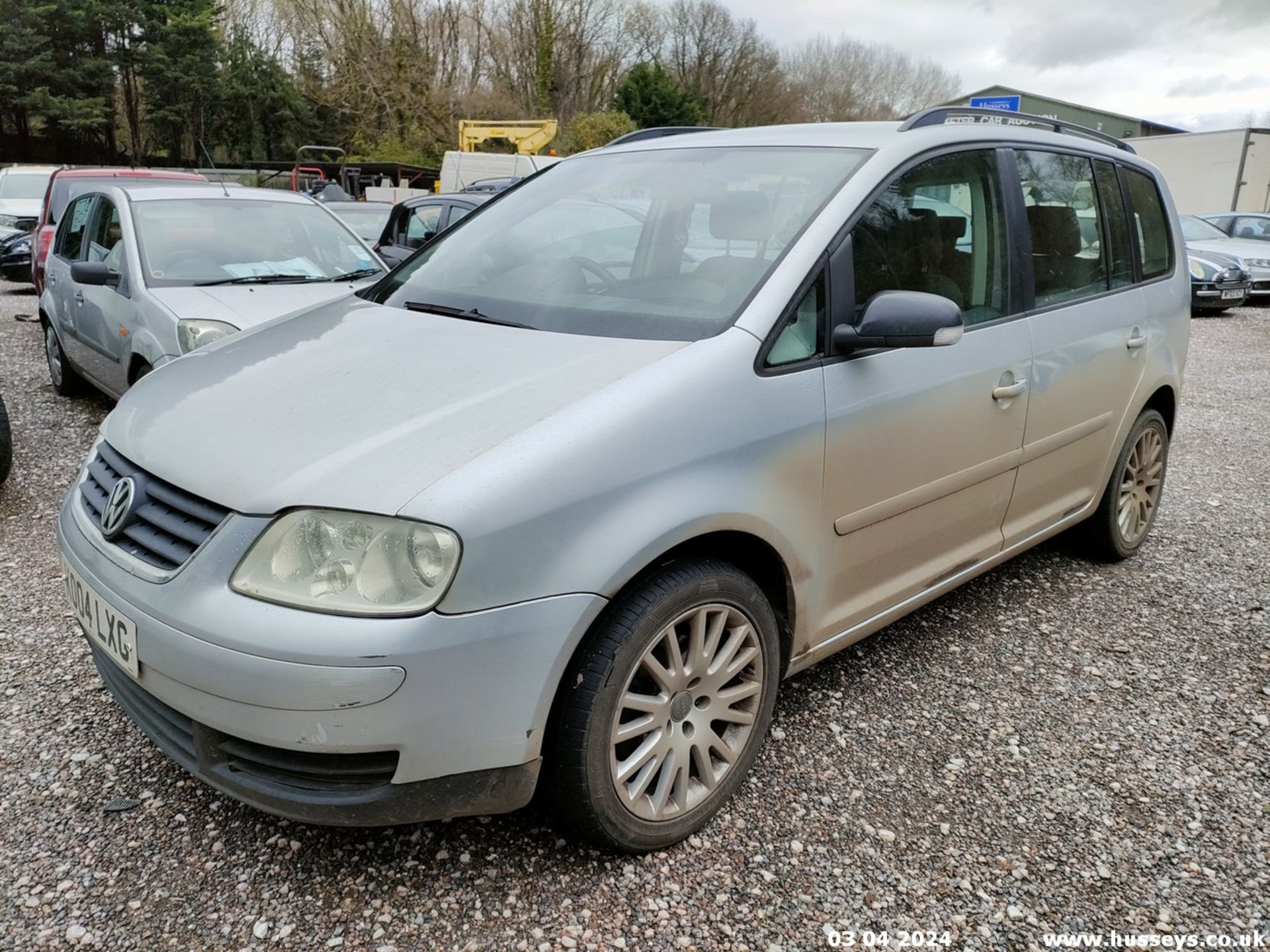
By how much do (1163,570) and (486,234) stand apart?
3208 mm

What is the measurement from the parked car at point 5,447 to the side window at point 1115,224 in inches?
198

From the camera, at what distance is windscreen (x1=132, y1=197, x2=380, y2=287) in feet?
17.9

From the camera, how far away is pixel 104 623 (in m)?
2.12

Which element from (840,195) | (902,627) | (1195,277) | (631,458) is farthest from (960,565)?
(1195,277)

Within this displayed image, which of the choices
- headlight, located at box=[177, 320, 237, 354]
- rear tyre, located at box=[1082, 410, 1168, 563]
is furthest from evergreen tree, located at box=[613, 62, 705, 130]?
rear tyre, located at box=[1082, 410, 1168, 563]

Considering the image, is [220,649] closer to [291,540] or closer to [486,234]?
[291,540]

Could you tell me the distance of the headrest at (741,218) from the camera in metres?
2.55

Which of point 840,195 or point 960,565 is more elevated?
point 840,195

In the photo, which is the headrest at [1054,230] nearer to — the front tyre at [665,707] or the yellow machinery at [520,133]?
the front tyre at [665,707]

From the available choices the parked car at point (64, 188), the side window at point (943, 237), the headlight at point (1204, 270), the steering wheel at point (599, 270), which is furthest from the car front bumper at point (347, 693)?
the headlight at point (1204, 270)

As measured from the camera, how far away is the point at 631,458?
6.47 feet

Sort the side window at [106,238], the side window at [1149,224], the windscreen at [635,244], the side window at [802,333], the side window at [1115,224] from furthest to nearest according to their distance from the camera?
the side window at [106,238]
the side window at [1149,224]
the side window at [1115,224]
the windscreen at [635,244]
the side window at [802,333]

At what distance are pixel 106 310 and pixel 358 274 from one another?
4.74 feet

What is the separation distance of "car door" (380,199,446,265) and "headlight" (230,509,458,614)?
8780 millimetres
